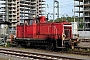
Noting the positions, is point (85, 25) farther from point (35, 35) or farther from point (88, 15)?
point (35, 35)

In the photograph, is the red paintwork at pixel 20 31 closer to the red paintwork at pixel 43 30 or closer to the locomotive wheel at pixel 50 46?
the red paintwork at pixel 43 30

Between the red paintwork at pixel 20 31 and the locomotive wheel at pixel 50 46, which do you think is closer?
the locomotive wheel at pixel 50 46

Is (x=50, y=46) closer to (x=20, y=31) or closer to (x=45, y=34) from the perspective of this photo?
(x=45, y=34)

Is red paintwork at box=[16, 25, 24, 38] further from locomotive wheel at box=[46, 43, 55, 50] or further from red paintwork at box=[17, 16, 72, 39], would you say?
locomotive wheel at box=[46, 43, 55, 50]

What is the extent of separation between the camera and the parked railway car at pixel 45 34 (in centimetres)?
2415

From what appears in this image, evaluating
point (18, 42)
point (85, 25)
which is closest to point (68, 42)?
point (18, 42)

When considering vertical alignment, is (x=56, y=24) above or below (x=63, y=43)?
above

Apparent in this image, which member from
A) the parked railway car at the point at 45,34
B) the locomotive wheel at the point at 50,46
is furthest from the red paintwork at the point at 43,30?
the locomotive wheel at the point at 50,46

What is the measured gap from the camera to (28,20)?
27.3 meters

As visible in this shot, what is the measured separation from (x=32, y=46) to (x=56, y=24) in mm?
5131

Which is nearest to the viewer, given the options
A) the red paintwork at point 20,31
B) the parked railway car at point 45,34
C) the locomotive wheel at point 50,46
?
the parked railway car at point 45,34

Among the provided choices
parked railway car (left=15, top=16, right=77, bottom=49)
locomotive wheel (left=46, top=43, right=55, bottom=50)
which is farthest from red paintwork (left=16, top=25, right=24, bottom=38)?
locomotive wheel (left=46, top=43, right=55, bottom=50)

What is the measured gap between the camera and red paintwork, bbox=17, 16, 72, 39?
2445 centimetres

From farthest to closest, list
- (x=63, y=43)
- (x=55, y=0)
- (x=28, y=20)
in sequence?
1. (x=55, y=0)
2. (x=28, y=20)
3. (x=63, y=43)
